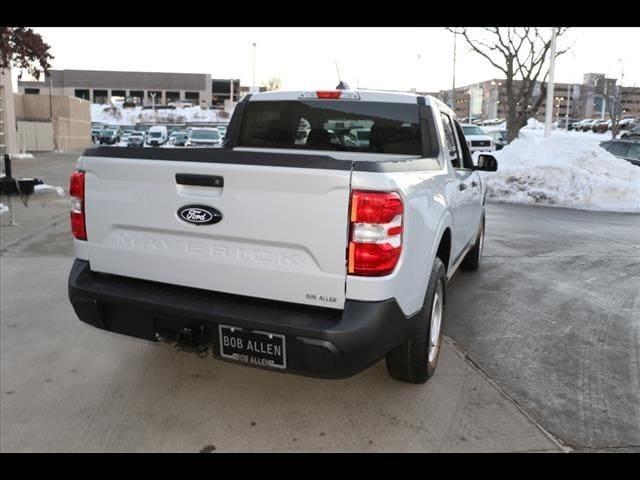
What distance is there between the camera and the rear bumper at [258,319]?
281 cm

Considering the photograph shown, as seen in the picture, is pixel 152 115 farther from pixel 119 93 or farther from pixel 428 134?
pixel 428 134

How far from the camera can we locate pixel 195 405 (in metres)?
3.52

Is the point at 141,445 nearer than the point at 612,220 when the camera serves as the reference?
Yes

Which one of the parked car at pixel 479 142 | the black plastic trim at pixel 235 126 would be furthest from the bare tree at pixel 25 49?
the parked car at pixel 479 142

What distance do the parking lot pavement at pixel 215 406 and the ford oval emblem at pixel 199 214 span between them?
3.90ft

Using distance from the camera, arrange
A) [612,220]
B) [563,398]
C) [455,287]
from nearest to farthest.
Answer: [563,398] → [455,287] → [612,220]

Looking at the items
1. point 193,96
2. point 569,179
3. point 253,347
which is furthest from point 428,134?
point 193,96

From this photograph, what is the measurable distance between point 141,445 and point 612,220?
35.7 ft

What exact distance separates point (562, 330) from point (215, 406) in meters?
3.02

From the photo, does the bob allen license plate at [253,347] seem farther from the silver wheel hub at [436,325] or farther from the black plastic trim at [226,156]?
the silver wheel hub at [436,325]

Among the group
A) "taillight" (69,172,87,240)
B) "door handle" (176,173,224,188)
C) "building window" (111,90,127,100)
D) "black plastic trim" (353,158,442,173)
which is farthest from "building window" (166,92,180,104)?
"black plastic trim" (353,158,442,173)
